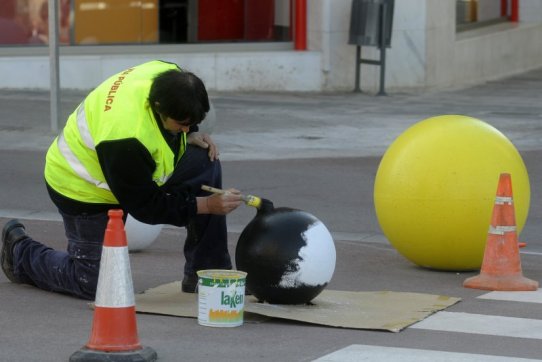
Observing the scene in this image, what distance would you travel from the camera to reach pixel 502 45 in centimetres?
2252

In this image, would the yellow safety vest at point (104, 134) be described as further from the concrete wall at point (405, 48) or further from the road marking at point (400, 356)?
the concrete wall at point (405, 48)

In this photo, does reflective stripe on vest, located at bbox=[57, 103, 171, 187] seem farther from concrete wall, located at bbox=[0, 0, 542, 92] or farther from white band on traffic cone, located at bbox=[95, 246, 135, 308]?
concrete wall, located at bbox=[0, 0, 542, 92]

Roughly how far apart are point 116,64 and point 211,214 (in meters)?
11.7

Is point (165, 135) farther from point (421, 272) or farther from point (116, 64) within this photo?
point (116, 64)

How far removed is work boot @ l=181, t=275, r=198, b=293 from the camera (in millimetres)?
7367

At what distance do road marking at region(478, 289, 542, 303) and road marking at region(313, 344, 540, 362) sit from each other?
56.5 inches

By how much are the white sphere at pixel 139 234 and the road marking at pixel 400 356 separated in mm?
2718

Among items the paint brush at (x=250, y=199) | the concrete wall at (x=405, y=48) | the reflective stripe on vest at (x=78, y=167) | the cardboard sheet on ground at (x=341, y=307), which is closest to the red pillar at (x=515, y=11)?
the concrete wall at (x=405, y=48)

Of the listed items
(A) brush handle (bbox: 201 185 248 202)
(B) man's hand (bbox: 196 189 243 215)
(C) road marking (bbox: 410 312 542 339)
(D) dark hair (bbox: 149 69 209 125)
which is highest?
(D) dark hair (bbox: 149 69 209 125)

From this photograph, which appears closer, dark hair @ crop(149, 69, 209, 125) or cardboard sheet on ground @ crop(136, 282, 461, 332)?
dark hair @ crop(149, 69, 209, 125)

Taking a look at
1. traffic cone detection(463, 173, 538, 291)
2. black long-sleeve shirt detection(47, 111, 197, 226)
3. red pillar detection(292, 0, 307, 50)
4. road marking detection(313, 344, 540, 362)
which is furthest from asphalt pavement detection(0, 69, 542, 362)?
red pillar detection(292, 0, 307, 50)

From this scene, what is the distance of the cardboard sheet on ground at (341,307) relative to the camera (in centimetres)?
673

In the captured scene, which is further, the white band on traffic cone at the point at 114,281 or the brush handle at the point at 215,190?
the brush handle at the point at 215,190

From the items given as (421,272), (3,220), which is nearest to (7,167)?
(3,220)
